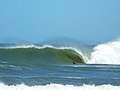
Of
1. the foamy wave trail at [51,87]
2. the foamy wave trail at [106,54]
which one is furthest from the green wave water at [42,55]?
the foamy wave trail at [51,87]

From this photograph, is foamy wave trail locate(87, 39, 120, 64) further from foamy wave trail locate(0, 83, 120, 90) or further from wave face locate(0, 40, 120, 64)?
foamy wave trail locate(0, 83, 120, 90)

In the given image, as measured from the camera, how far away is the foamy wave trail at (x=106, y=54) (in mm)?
38938

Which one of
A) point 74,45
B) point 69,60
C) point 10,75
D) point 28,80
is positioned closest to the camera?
point 28,80

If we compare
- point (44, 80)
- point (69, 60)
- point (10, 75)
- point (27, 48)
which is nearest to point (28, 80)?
point (44, 80)

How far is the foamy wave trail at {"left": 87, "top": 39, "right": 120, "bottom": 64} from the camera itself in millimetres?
38938

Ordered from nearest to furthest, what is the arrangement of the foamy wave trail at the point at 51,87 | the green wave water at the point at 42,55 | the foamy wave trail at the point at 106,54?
the foamy wave trail at the point at 51,87, the green wave water at the point at 42,55, the foamy wave trail at the point at 106,54

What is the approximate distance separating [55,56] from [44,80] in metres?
18.8

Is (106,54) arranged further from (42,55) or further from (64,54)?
(42,55)

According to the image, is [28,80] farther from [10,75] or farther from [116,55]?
[116,55]

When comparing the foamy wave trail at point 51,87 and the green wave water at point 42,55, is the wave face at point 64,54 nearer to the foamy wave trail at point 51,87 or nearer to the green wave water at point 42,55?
the green wave water at point 42,55

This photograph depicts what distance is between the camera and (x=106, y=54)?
131 ft

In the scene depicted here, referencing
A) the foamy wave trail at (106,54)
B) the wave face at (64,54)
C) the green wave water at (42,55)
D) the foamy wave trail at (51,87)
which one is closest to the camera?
the foamy wave trail at (51,87)

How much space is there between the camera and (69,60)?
3534 cm

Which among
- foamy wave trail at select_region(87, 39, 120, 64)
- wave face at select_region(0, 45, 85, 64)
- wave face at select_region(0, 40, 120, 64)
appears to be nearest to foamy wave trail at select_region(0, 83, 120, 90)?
wave face at select_region(0, 45, 85, 64)
